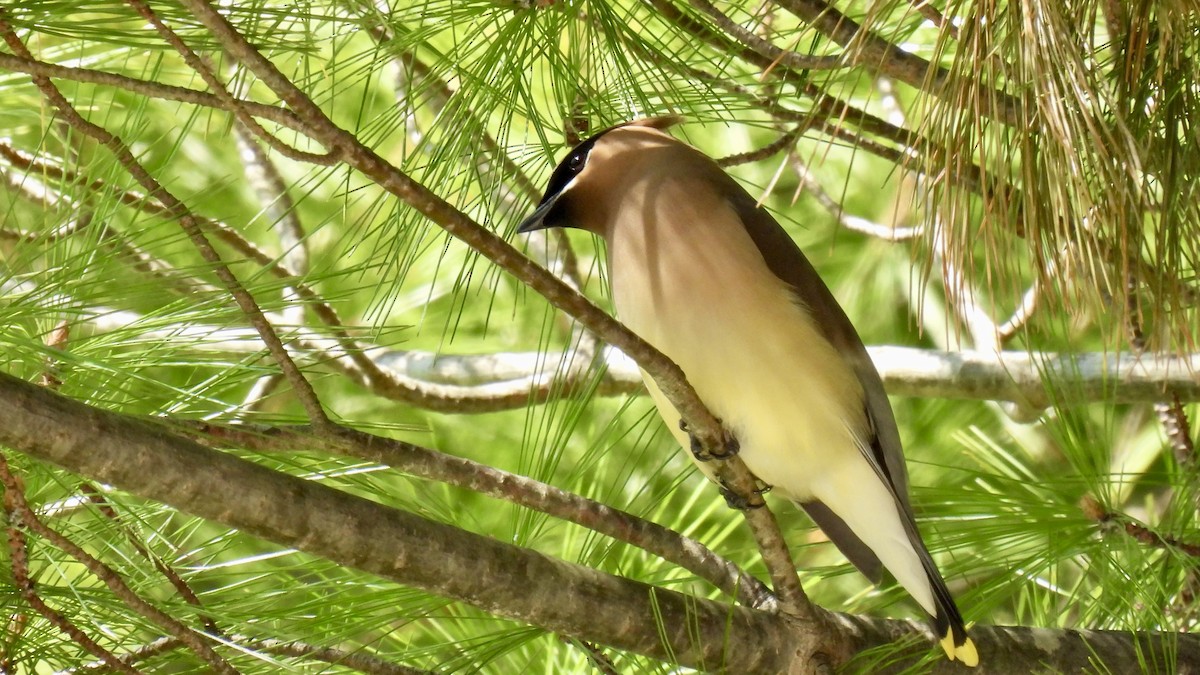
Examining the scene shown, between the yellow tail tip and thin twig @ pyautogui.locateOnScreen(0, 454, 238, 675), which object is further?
the yellow tail tip

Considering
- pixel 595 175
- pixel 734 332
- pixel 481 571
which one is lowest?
pixel 481 571

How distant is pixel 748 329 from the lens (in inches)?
72.4

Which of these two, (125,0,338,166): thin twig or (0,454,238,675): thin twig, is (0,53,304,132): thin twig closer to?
(125,0,338,166): thin twig

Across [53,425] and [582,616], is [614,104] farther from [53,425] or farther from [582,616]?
[53,425]

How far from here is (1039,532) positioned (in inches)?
77.5

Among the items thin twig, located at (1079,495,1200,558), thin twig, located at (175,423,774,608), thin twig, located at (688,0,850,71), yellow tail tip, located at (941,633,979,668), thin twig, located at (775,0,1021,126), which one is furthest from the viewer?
thin twig, located at (1079,495,1200,558)

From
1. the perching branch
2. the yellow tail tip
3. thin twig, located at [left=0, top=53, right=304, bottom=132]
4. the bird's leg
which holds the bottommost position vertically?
the yellow tail tip

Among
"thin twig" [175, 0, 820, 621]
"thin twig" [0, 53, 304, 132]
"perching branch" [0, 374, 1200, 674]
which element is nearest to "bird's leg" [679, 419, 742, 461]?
"thin twig" [175, 0, 820, 621]

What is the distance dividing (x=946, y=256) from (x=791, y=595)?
57cm

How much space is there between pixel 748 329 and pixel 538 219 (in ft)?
1.28

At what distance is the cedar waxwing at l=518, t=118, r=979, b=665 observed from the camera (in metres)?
1.84

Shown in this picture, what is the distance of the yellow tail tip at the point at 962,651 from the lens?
1.77m

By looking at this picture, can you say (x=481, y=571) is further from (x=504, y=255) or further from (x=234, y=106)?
(x=234, y=106)

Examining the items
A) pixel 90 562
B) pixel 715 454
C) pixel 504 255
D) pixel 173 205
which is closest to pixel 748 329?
pixel 715 454
